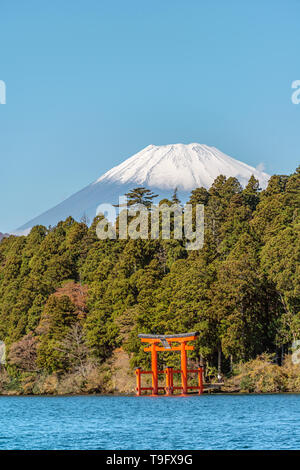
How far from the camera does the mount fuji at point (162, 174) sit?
14112 centimetres

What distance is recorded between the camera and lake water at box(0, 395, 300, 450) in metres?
22.0

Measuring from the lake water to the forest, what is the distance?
721 cm

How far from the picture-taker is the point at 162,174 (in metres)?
147

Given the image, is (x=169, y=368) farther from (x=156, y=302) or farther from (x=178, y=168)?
(x=178, y=168)

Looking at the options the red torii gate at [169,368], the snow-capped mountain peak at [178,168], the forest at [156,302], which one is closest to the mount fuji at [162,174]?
the snow-capped mountain peak at [178,168]

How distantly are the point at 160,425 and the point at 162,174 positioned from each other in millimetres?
121628

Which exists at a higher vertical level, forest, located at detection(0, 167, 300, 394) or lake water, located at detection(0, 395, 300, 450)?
forest, located at detection(0, 167, 300, 394)

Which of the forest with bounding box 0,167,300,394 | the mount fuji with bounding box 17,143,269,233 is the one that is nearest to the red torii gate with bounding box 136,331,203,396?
the forest with bounding box 0,167,300,394

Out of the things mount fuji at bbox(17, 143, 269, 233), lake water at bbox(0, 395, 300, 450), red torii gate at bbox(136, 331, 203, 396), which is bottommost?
lake water at bbox(0, 395, 300, 450)

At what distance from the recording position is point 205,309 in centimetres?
4494

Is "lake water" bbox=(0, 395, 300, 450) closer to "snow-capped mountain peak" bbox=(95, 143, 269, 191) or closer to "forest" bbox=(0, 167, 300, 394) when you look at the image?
"forest" bbox=(0, 167, 300, 394)

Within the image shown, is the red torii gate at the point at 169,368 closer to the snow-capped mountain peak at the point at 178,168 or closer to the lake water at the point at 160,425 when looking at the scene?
the lake water at the point at 160,425

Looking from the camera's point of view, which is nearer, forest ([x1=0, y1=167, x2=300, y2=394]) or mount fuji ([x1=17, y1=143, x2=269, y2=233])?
forest ([x1=0, y1=167, x2=300, y2=394])

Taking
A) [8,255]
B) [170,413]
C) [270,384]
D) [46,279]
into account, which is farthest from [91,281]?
[170,413]
